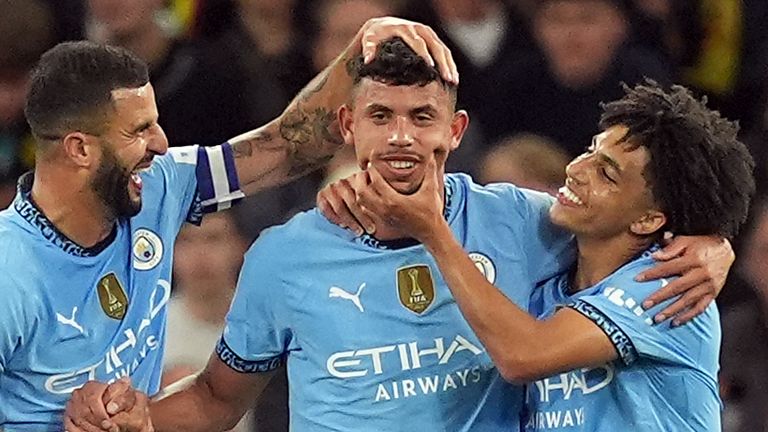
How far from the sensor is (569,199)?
2750 mm

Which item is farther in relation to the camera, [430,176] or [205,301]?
[205,301]

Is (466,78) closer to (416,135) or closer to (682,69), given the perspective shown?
(682,69)

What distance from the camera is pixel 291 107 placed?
333 centimetres

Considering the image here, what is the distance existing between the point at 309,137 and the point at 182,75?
128 centimetres

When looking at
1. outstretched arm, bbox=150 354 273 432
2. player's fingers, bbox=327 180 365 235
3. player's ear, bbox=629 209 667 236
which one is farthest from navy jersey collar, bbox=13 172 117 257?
player's ear, bbox=629 209 667 236

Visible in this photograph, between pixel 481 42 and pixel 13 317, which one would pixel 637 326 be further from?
pixel 481 42

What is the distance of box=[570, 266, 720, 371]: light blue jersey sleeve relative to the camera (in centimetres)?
263

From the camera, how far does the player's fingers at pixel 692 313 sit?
265 centimetres

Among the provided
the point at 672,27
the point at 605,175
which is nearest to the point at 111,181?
the point at 605,175

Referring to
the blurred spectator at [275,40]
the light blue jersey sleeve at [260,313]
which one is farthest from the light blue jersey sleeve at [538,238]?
the blurred spectator at [275,40]

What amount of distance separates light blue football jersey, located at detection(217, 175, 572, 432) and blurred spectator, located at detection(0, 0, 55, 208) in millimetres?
1765

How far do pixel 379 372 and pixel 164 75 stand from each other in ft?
6.53

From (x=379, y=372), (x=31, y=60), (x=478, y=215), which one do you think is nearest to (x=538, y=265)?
(x=478, y=215)

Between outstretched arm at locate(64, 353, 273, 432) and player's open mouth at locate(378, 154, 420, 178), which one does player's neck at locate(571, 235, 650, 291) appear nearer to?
player's open mouth at locate(378, 154, 420, 178)
